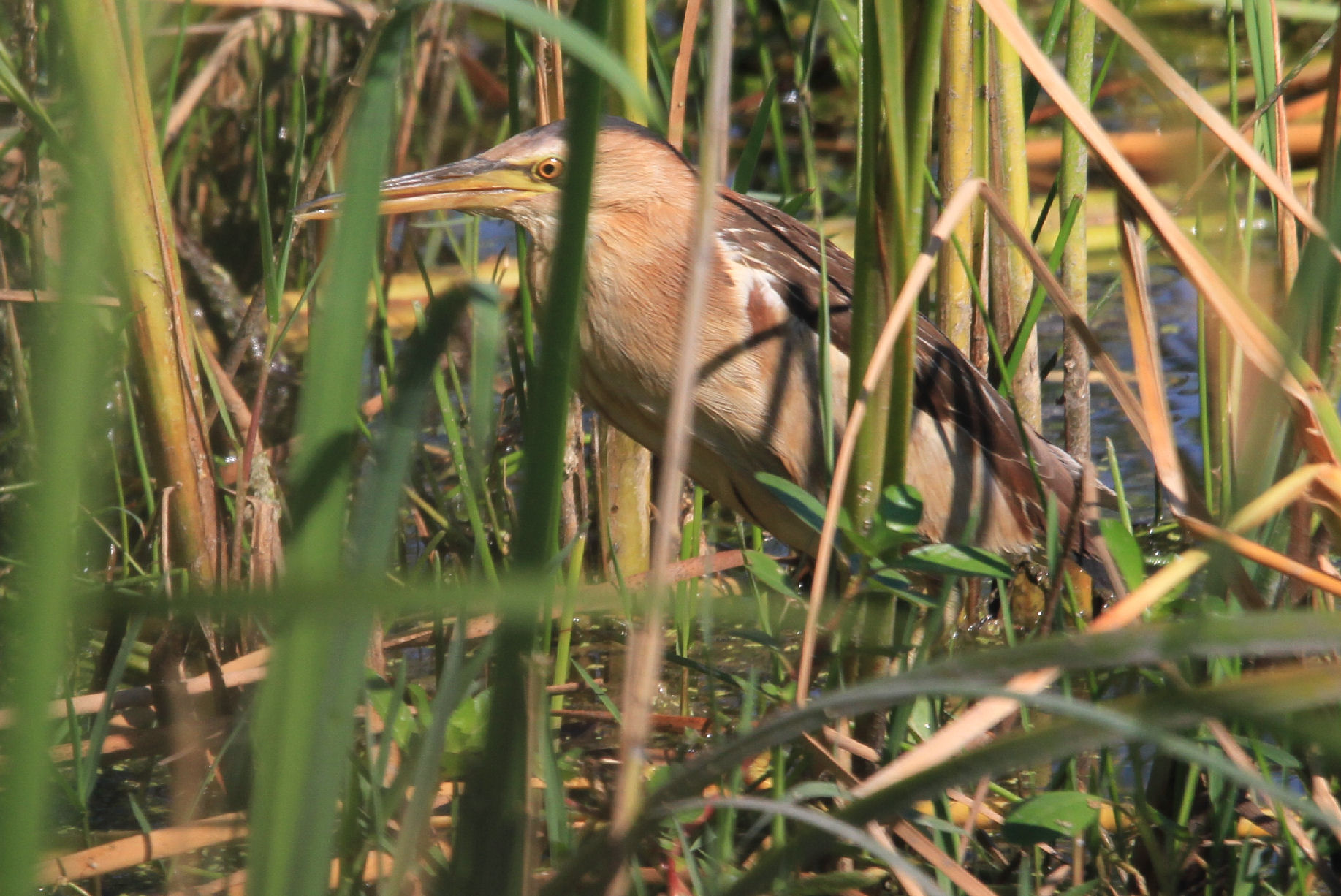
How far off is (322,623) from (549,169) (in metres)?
1.18

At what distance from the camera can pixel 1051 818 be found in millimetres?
1089

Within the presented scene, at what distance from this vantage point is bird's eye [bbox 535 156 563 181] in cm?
173

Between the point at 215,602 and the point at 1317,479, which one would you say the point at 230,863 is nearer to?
the point at 215,602

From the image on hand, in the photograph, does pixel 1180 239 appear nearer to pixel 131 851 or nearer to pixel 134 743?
pixel 131 851

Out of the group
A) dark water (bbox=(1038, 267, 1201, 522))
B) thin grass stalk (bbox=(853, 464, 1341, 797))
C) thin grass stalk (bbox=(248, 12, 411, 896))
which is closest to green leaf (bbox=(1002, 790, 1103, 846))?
thin grass stalk (bbox=(853, 464, 1341, 797))

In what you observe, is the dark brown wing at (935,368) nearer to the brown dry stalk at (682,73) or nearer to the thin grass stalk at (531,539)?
the brown dry stalk at (682,73)

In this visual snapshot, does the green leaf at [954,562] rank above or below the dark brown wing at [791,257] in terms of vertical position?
below

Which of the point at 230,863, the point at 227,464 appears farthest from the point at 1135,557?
the point at 227,464

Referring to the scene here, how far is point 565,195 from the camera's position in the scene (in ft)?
2.15

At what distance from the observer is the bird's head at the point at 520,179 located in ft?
5.60

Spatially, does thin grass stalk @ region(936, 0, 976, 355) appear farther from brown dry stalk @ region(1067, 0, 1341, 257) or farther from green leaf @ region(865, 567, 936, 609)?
green leaf @ region(865, 567, 936, 609)

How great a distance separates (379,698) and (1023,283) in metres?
1.15

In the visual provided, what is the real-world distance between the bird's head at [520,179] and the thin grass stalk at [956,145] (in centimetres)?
37

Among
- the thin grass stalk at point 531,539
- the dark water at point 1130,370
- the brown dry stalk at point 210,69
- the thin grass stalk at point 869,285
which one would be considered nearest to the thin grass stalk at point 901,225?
the thin grass stalk at point 869,285
